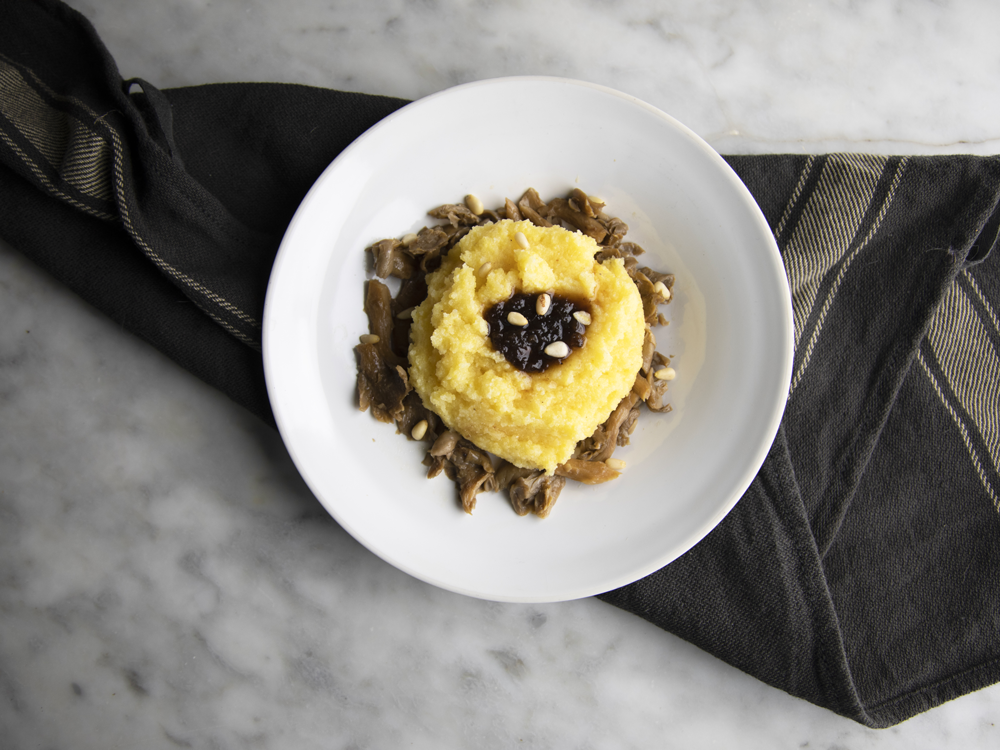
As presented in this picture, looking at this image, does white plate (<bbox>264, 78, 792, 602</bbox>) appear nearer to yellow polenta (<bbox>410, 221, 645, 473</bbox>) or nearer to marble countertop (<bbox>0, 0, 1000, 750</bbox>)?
yellow polenta (<bbox>410, 221, 645, 473</bbox>)

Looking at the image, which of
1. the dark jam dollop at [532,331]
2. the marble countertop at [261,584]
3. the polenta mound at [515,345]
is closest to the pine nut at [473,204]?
the polenta mound at [515,345]

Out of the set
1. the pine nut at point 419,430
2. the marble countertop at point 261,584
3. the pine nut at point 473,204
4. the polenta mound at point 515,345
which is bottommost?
the marble countertop at point 261,584

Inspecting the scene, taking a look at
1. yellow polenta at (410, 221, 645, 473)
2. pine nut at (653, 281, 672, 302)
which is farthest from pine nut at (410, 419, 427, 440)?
pine nut at (653, 281, 672, 302)

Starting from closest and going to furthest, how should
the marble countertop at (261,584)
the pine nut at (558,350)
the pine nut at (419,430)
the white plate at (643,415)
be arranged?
the pine nut at (558,350), the white plate at (643,415), the pine nut at (419,430), the marble countertop at (261,584)

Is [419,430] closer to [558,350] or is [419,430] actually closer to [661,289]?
[558,350]

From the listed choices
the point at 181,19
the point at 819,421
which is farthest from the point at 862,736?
the point at 181,19

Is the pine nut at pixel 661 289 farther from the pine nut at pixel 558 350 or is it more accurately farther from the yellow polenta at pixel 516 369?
the pine nut at pixel 558 350

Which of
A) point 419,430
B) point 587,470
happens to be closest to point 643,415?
point 587,470
